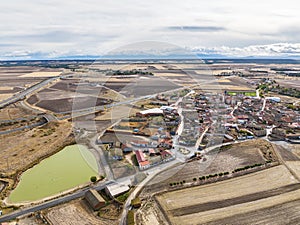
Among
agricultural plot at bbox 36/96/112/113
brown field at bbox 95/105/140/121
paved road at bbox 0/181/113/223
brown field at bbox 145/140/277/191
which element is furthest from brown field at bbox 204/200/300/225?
agricultural plot at bbox 36/96/112/113

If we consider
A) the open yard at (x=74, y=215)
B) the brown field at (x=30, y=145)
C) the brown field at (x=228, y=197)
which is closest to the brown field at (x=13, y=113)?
the brown field at (x=30, y=145)

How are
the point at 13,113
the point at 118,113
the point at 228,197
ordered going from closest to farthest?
1. the point at 228,197
2. the point at 118,113
3. the point at 13,113

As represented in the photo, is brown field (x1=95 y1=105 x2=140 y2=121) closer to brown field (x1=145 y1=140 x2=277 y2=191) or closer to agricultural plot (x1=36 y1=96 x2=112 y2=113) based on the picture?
agricultural plot (x1=36 y1=96 x2=112 y2=113)

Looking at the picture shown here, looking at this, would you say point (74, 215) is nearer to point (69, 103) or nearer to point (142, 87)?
point (69, 103)

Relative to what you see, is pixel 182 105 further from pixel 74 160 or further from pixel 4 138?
pixel 4 138

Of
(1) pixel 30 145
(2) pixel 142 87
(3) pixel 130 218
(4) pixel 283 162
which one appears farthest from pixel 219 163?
(2) pixel 142 87

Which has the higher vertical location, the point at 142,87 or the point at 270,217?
the point at 142,87

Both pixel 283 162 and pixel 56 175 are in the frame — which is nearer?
pixel 56 175
